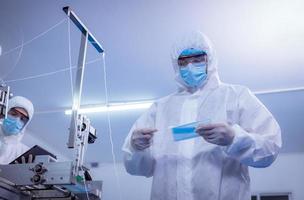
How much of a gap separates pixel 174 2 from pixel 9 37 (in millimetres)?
1587

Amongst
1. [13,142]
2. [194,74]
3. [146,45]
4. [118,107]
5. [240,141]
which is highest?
[146,45]

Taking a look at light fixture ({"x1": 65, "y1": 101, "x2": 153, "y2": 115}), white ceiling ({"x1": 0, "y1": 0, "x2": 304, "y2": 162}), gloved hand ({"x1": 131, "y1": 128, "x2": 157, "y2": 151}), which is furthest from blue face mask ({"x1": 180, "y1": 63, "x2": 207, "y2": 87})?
light fixture ({"x1": 65, "y1": 101, "x2": 153, "y2": 115})

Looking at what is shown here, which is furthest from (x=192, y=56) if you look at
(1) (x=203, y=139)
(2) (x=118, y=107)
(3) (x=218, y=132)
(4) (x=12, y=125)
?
(2) (x=118, y=107)

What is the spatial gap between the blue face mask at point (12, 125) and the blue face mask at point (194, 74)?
153cm

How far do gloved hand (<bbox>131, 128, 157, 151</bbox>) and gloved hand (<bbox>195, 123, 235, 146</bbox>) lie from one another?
0.23 m

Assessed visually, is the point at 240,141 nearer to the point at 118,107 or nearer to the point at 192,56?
the point at 192,56

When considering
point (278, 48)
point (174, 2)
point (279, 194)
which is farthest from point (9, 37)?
point (279, 194)

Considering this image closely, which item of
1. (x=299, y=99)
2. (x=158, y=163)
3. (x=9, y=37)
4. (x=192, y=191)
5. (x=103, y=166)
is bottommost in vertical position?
(x=192, y=191)

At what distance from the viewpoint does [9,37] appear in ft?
12.1

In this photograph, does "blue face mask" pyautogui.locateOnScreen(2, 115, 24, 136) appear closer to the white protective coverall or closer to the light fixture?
the white protective coverall

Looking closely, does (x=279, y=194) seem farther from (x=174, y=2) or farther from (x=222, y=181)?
(x=222, y=181)

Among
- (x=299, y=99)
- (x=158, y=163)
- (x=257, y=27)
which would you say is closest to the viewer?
Result: (x=158, y=163)

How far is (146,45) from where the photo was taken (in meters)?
3.69

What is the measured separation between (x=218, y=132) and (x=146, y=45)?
231 cm
